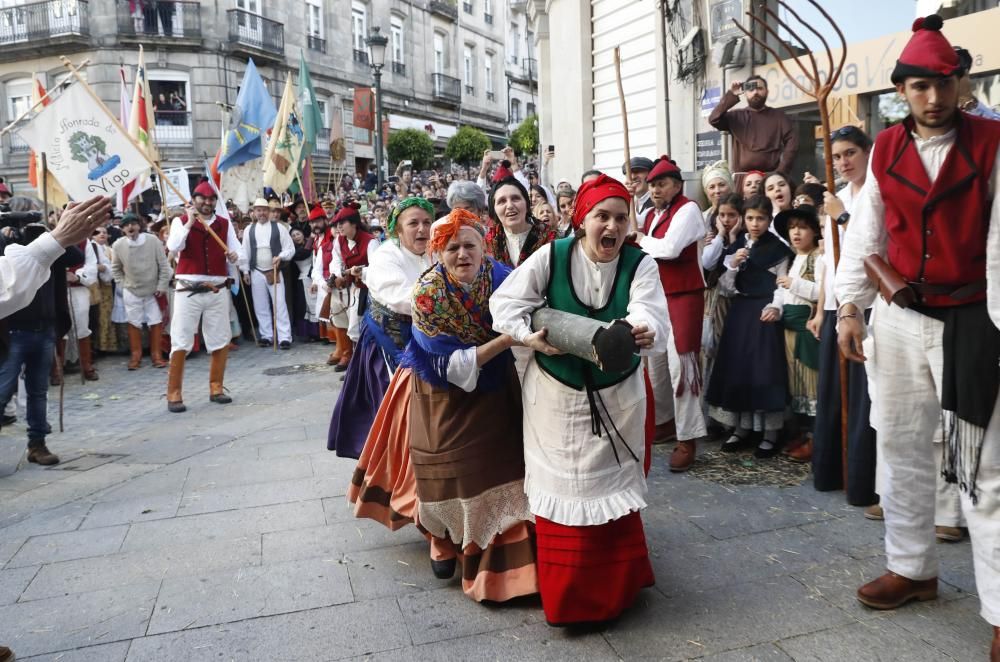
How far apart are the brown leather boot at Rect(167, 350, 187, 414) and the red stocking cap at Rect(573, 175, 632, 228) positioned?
635 cm

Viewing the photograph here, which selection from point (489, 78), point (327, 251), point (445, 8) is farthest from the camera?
point (489, 78)

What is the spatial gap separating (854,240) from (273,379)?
8.27 m

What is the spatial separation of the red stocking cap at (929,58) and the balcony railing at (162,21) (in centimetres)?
2952

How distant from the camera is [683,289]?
5.60 metres

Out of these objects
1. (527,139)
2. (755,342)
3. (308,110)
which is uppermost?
(527,139)

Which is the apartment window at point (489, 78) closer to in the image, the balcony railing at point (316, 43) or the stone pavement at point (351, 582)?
the balcony railing at point (316, 43)

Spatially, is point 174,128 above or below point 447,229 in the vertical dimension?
above

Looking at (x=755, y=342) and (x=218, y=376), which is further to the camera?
(x=218, y=376)

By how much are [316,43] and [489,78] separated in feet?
54.8

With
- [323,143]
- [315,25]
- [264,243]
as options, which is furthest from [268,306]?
[315,25]

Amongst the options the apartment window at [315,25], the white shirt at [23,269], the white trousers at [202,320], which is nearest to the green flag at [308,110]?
the white trousers at [202,320]

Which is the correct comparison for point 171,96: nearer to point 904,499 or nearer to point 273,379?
point 273,379

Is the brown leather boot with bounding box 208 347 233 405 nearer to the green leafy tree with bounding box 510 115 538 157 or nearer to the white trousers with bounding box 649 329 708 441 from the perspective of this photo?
the white trousers with bounding box 649 329 708 441

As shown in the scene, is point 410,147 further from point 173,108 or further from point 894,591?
point 894,591
